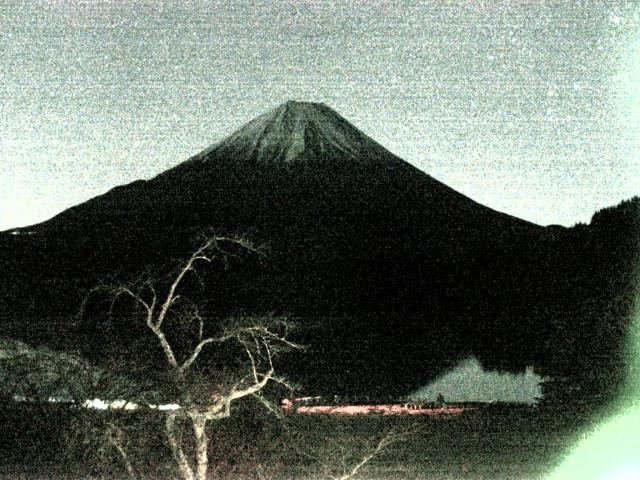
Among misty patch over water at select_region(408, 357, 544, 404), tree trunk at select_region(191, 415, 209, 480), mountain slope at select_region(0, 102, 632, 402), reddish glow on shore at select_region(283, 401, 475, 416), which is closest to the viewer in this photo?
tree trunk at select_region(191, 415, 209, 480)

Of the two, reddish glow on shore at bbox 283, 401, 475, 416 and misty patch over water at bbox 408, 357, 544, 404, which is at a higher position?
reddish glow on shore at bbox 283, 401, 475, 416

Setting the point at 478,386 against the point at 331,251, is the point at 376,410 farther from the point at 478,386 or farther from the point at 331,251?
the point at 331,251

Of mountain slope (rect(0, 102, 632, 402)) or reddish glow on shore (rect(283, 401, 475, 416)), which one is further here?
mountain slope (rect(0, 102, 632, 402))

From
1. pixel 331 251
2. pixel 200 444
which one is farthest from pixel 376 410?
pixel 331 251

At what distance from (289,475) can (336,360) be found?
29.3 metres

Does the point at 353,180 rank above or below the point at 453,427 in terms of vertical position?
above

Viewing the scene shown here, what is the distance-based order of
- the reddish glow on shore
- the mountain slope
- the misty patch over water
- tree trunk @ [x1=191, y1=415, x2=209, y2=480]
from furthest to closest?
the mountain slope
the misty patch over water
the reddish glow on shore
tree trunk @ [x1=191, y1=415, x2=209, y2=480]

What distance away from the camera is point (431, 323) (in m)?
59.3

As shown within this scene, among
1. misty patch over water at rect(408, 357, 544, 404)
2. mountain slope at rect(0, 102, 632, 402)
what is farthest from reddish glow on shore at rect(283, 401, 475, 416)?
mountain slope at rect(0, 102, 632, 402)

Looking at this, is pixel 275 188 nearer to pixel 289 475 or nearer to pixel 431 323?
pixel 431 323

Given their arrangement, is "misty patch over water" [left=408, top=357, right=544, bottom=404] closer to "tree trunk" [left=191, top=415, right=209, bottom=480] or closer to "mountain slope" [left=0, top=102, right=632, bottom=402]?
"mountain slope" [left=0, top=102, right=632, bottom=402]

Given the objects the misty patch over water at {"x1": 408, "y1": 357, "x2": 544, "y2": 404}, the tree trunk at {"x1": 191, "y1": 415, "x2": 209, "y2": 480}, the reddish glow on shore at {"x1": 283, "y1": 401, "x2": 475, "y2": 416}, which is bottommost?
the misty patch over water at {"x1": 408, "y1": 357, "x2": 544, "y2": 404}

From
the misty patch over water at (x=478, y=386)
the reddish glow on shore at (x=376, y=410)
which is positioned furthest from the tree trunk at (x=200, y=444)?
the misty patch over water at (x=478, y=386)

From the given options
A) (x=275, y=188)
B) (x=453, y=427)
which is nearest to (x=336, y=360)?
(x=453, y=427)
